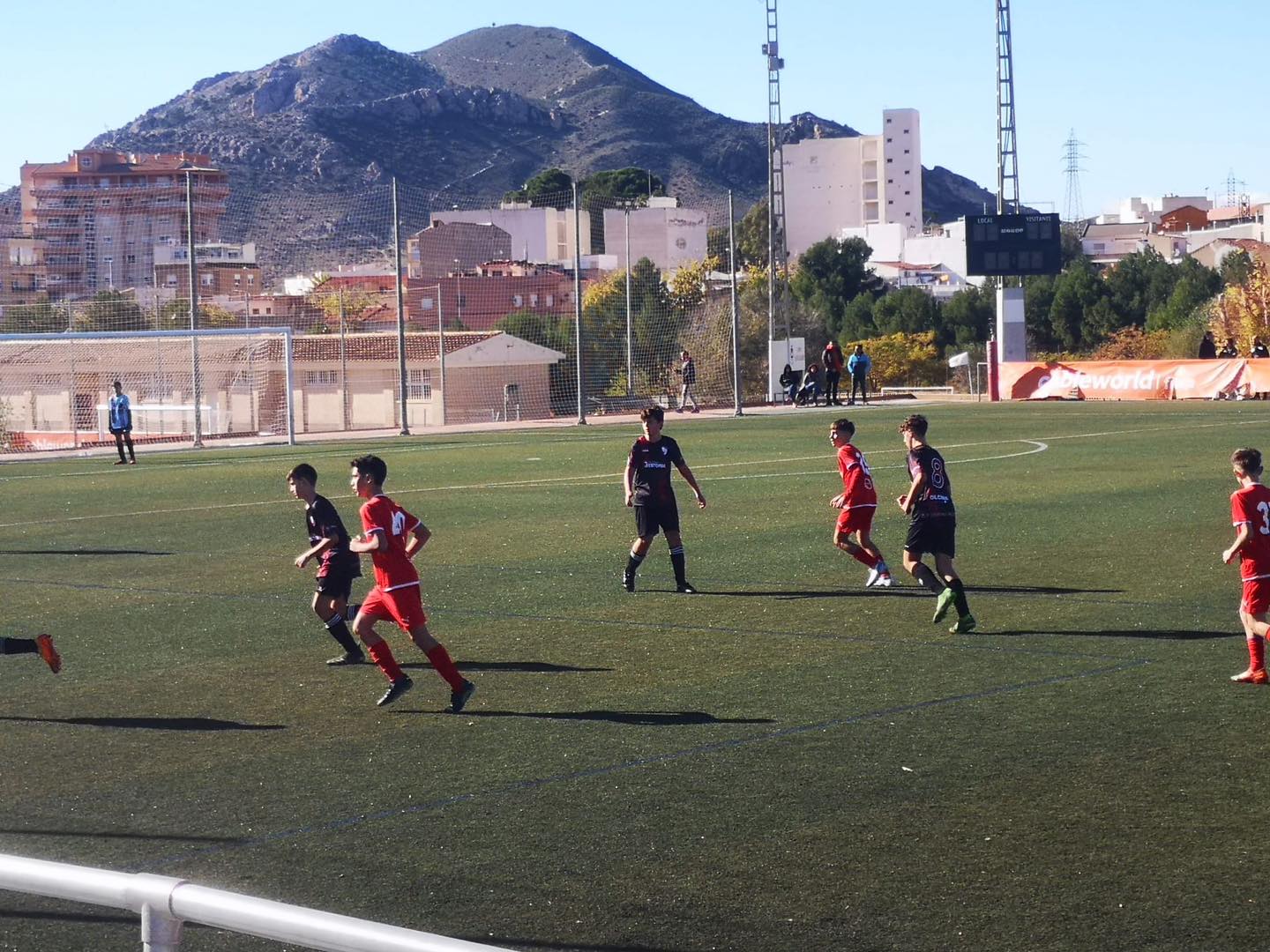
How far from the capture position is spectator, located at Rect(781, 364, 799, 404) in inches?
2170

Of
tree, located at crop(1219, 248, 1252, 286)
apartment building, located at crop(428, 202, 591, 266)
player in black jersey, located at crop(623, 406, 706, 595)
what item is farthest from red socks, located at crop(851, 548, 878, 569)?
apartment building, located at crop(428, 202, 591, 266)

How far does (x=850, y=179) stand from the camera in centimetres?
18825

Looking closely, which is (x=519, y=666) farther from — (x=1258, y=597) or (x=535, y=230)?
(x=535, y=230)

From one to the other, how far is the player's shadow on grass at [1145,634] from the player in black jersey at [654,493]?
327cm

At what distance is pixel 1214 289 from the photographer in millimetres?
97875

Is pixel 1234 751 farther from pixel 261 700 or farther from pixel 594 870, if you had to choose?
pixel 261 700

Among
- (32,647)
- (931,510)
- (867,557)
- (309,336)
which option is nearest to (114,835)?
(32,647)

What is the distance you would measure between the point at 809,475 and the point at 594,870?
19830 mm

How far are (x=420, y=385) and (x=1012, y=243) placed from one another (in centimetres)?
2217

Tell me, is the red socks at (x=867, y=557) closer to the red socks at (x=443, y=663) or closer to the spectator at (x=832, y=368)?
the red socks at (x=443, y=663)

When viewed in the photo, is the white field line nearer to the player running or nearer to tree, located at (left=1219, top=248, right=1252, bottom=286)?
the player running

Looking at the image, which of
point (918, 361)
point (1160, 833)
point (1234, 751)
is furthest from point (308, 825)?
point (918, 361)

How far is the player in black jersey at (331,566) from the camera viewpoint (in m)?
11.2

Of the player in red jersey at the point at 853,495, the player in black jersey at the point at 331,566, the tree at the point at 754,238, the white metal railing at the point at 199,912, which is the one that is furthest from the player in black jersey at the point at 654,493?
the tree at the point at 754,238
